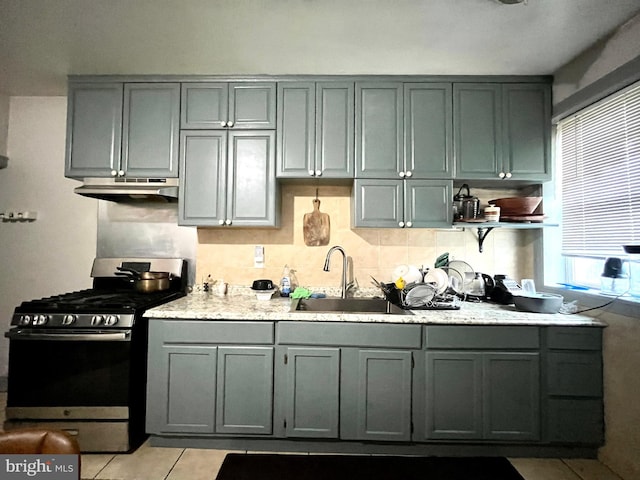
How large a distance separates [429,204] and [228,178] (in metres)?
1.48

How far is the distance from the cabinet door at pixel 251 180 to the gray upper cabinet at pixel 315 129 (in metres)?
0.10

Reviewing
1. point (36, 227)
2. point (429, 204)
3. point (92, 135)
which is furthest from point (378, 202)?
point (36, 227)

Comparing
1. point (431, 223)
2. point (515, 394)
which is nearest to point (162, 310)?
point (431, 223)

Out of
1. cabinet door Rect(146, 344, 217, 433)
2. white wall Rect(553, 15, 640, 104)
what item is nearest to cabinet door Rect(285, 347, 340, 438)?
cabinet door Rect(146, 344, 217, 433)

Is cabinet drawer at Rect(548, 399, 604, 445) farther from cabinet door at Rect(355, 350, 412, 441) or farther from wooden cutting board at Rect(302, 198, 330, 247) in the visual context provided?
wooden cutting board at Rect(302, 198, 330, 247)

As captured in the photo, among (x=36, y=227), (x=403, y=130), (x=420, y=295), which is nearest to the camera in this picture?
(x=420, y=295)

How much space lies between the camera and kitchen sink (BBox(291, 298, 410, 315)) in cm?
243

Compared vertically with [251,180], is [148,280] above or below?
below

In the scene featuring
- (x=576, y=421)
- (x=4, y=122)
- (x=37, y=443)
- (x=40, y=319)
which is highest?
(x=4, y=122)

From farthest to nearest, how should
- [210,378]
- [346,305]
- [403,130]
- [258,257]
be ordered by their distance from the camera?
[258,257]
[346,305]
[403,130]
[210,378]

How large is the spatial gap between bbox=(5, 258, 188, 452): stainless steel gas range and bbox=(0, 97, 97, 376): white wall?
95 cm

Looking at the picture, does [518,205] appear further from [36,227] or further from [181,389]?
[36,227]

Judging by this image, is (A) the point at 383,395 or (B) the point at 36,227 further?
(B) the point at 36,227

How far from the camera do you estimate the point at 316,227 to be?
2670 mm
